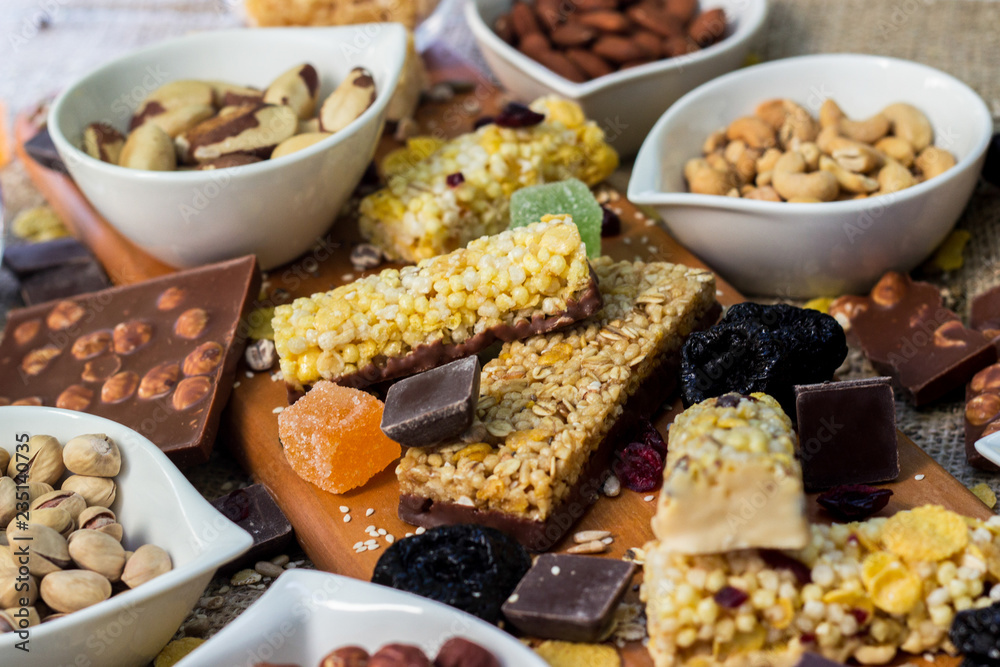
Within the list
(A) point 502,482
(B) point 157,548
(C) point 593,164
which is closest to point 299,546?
(B) point 157,548

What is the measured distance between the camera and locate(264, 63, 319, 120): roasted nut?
7.15 feet

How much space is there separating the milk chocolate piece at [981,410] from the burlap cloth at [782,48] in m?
0.04

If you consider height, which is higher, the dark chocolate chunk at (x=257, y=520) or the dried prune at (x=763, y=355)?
the dried prune at (x=763, y=355)

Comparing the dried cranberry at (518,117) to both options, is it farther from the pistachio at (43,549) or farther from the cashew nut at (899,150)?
the pistachio at (43,549)

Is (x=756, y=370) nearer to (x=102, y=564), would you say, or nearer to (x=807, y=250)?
(x=807, y=250)

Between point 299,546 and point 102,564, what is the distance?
0.39 m

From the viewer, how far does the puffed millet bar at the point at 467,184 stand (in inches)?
81.4

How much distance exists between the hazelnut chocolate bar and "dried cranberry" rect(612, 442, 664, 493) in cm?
3

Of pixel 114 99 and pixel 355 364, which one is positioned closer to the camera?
pixel 355 364

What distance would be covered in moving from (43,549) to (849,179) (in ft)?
5.59

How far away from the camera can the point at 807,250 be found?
199 centimetres

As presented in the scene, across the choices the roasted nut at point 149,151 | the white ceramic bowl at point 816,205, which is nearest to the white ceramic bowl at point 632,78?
the white ceramic bowl at point 816,205

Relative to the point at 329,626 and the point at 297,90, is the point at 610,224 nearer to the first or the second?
the point at 297,90

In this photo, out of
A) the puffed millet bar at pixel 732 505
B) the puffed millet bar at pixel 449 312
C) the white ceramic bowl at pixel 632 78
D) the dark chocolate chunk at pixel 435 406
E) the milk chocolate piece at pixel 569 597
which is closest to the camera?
the puffed millet bar at pixel 732 505
